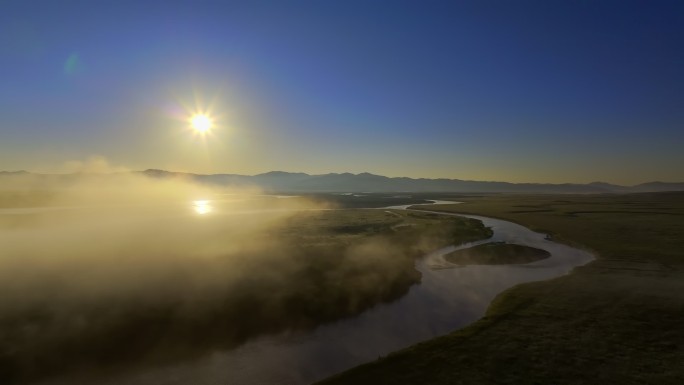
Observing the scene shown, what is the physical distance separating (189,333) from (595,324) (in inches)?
927

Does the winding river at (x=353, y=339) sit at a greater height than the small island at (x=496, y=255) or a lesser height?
lesser

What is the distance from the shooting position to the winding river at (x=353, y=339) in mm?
15773

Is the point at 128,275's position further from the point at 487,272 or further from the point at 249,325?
the point at 487,272

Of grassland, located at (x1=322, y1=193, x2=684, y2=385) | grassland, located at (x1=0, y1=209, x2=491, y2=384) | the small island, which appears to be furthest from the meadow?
grassland, located at (x1=322, y1=193, x2=684, y2=385)

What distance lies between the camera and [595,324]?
65.6ft

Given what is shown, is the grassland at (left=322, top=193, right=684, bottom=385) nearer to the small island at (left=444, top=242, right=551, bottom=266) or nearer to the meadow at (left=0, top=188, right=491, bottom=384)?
the meadow at (left=0, top=188, right=491, bottom=384)

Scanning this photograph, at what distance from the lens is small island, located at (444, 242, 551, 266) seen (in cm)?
3819

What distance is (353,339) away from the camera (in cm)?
1962

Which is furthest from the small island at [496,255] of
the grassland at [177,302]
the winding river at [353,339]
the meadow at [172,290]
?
the grassland at [177,302]

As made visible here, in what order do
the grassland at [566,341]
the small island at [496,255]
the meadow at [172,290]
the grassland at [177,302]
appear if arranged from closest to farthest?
the grassland at [566,341], the grassland at [177,302], the meadow at [172,290], the small island at [496,255]

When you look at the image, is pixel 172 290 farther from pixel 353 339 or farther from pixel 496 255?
pixel 496 255

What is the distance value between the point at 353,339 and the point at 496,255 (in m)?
27.2

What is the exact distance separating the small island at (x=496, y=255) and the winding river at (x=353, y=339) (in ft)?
15.2

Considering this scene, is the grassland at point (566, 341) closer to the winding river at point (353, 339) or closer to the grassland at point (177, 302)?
the winding river at point (353, 339)
